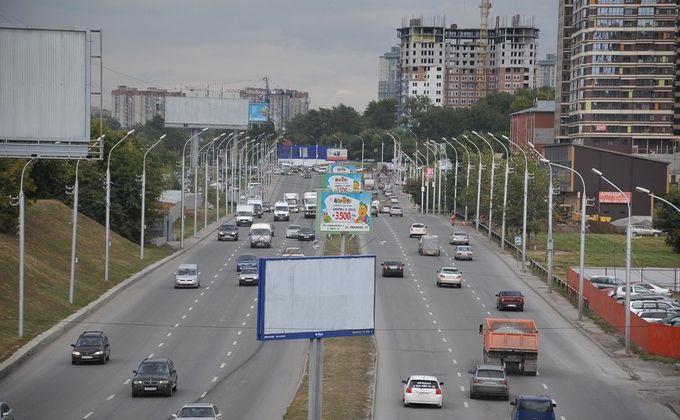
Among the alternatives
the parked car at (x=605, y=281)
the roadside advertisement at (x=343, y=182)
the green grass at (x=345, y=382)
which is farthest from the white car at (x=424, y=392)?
the roadside advertisement at (x=343, y=182)

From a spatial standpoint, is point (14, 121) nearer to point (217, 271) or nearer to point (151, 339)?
point (151, 339)

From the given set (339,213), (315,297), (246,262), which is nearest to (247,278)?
(246,262)

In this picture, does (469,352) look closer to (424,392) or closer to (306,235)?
(424,392)

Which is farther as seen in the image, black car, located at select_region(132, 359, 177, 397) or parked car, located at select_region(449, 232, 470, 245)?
parked car, located at select_region(449, 232, 470, 245)

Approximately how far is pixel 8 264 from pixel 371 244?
43.2m

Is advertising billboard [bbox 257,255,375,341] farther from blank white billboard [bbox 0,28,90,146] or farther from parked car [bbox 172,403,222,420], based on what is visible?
blank white billboard [bbox 0,28,90,146]

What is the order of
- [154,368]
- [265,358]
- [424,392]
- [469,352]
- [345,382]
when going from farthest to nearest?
[469,352], [265,358], [345,382], [154,368], [424,392]

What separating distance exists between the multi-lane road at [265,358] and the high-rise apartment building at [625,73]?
315 ft

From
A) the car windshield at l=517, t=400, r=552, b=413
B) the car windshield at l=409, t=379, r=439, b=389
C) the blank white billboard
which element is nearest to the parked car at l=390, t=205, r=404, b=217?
the car windshield at l=409, t=379, r=439, b=389

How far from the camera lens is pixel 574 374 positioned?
51.9 m

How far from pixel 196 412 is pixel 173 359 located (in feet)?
55.1

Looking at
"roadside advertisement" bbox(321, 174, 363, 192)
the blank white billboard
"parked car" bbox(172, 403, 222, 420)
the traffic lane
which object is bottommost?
the traffic lane

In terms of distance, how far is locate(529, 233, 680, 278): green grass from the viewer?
3851 inches

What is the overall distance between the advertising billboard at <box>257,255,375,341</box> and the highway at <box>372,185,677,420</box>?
611 centimetres
